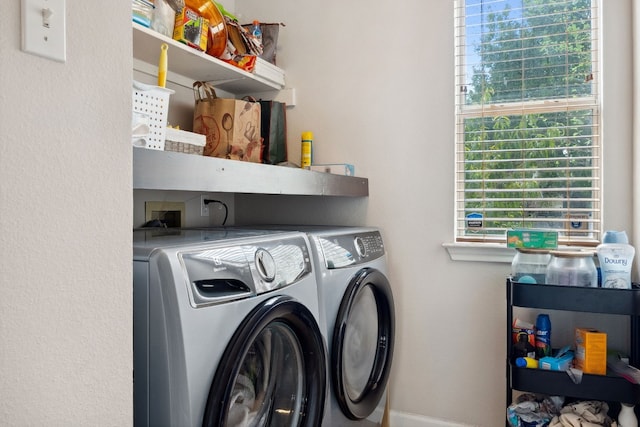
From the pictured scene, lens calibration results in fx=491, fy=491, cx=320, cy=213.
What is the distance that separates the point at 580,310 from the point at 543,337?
0.20 meters

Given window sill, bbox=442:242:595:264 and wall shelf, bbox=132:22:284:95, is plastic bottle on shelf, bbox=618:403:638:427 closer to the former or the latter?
window sill, bbox=442:242:595:264

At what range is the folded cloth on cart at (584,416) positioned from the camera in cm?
174

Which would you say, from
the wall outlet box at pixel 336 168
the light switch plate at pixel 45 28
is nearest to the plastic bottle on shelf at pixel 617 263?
the wall outlet box at pixel 336 168

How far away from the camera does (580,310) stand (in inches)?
68.4

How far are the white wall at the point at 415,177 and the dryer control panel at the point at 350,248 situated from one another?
27 centimetres

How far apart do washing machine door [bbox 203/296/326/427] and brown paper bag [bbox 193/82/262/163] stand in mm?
872

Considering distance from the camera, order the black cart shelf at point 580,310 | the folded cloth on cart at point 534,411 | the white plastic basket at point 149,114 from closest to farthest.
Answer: the white plastic basket at point 149,114 → the black cart shelf at point 580,310 → the folded cloth on cart at point 534,411

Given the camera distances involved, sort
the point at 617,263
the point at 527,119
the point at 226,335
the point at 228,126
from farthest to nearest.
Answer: the point at 527,119, the point at 228,126, the point at 617,263, the point at 226,335

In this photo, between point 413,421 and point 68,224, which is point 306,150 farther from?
point 68,224

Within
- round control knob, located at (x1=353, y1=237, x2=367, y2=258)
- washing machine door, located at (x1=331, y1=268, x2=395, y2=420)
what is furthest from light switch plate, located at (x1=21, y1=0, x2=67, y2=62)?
round control knob, located at (x1=353, y1=237, x2=367, y2=258)

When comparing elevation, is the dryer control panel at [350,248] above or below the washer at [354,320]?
above

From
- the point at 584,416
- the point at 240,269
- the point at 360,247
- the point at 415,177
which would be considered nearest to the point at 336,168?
the point at 415,177

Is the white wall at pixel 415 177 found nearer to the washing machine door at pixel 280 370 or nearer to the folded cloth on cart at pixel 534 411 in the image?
the folded cloth on cart at pixel 534 411

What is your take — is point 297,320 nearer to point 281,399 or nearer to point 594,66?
point 281,399
